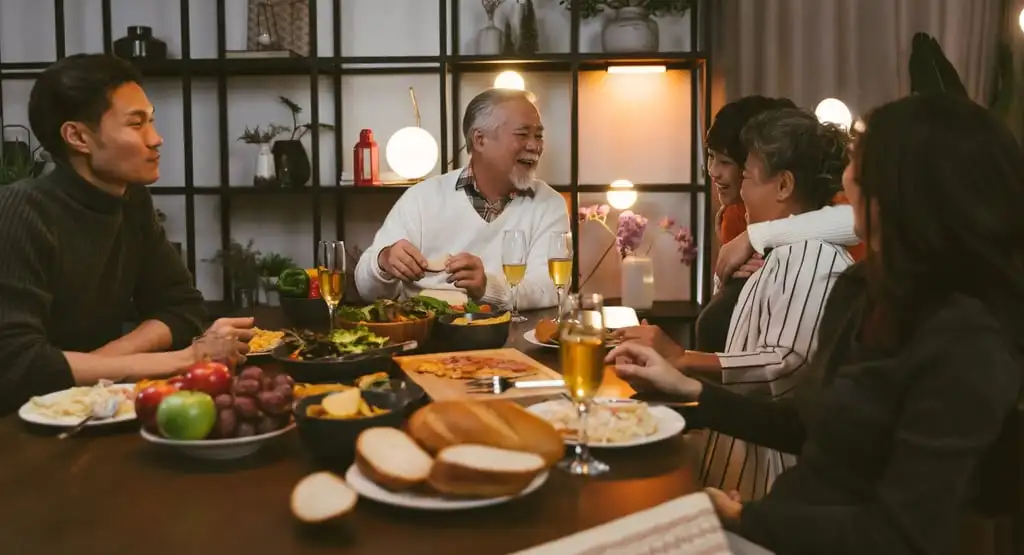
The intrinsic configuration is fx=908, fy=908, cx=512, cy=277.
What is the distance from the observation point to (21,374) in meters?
1.60

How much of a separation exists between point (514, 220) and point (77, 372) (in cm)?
188

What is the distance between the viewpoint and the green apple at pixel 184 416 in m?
1.15

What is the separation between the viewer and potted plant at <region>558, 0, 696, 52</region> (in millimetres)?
3912

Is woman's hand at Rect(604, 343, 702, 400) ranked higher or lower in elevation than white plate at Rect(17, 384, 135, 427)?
higher

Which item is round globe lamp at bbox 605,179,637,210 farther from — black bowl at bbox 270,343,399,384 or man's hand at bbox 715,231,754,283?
black bowl at bbox 270,343,399,384

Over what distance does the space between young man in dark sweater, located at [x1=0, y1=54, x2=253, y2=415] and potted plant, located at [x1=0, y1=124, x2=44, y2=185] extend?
6.41 feet

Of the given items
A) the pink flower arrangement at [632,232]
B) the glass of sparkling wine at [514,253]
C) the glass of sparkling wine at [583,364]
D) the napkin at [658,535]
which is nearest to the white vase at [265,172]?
the pink flower arrangement at [632,232]

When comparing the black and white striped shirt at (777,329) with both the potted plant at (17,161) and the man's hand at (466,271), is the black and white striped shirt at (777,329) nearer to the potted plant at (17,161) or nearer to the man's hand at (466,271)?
the man's hand at (466,271)

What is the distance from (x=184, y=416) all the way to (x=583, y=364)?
51 cm

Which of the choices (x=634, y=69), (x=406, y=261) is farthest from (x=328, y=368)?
(x=634, y=69)

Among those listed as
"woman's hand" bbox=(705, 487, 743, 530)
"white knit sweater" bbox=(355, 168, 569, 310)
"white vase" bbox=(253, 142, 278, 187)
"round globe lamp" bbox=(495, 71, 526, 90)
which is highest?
"round globe lamp" bbox=(495, 71, 526, 90)

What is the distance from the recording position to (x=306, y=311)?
→ 2365 millimetres

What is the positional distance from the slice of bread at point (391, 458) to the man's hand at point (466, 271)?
1.43 metres

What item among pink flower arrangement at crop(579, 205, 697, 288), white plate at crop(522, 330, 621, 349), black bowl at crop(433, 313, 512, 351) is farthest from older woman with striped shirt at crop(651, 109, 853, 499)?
pink flower arrangement at crop(579, 205, 697, 288)
